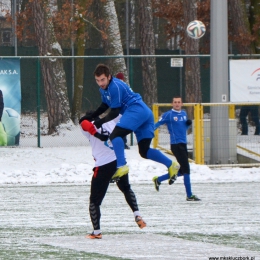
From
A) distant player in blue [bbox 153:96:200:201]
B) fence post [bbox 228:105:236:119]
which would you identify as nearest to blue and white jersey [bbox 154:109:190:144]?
distant player in blue [bbox 153:96:200:201]

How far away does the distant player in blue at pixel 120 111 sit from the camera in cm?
942

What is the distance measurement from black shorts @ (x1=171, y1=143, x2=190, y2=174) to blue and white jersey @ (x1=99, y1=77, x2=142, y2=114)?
3.79m

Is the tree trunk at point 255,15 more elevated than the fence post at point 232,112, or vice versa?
the tree trunk at point 255,15

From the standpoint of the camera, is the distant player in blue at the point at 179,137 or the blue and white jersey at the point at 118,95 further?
the distant player in blue at the point at 179,137

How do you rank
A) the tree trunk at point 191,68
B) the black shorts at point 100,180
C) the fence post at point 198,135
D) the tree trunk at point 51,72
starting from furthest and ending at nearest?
the tree trunk at point 191,68
the tree trunk at point 51,72
the fence post at point 198,135
the black shorts at point 100,180

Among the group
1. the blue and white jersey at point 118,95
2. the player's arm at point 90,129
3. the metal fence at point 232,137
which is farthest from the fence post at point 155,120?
the player's arm at point 90,129

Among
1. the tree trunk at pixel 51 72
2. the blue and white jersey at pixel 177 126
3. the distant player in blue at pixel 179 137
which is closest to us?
the distant player in blue at pixel 179 137

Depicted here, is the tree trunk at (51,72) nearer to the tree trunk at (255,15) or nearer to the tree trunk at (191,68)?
the tree trunk at (191,68)

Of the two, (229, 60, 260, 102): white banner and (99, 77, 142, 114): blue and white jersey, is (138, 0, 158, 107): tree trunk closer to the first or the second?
(229, 60, 260, 102): white banner

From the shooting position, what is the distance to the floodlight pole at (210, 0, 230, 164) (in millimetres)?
19250

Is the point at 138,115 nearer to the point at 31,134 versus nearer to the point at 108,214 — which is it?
the point at 108,214

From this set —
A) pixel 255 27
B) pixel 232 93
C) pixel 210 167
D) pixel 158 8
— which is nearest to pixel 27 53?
pixel 158 8

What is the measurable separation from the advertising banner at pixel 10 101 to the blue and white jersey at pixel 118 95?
11.1 m

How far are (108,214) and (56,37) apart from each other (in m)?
15.3
